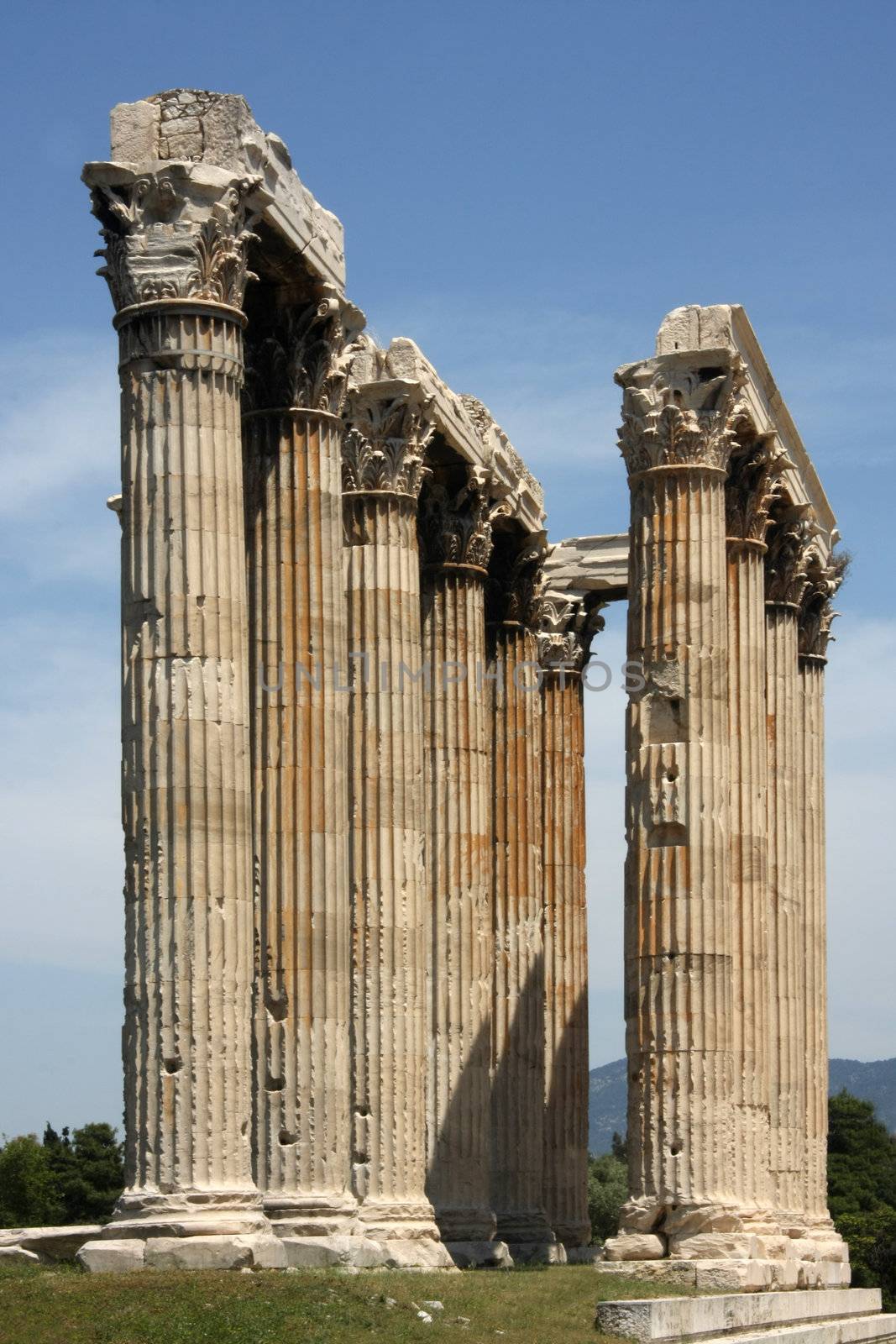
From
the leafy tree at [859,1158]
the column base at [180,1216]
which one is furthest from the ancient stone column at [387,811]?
the leafy tree at [859,1158]

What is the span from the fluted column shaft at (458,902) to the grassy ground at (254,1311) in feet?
42.6

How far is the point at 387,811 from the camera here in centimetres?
4491

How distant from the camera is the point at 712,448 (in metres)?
44.8

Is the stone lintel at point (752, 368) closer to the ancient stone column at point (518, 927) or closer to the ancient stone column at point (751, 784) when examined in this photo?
the ancient stone column at point (751, 784)

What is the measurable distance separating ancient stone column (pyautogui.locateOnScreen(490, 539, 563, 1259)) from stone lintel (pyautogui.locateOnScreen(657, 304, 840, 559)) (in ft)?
21.1

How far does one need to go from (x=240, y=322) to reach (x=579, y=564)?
29259 millimetres

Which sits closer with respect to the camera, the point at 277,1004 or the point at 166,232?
the point at 166,232

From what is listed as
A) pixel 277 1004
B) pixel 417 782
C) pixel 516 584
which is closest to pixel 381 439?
pixel 417 782

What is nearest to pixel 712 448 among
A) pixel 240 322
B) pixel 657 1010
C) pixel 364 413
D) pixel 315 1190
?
pixel 364 413

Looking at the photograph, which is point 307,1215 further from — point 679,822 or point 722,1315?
point 679,822

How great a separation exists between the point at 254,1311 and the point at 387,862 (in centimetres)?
1655

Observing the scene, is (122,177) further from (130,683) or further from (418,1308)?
(418,1308)

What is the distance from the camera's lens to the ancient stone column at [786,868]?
51656 mm

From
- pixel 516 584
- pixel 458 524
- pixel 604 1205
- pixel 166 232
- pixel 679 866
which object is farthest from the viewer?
pixel 604 1205
